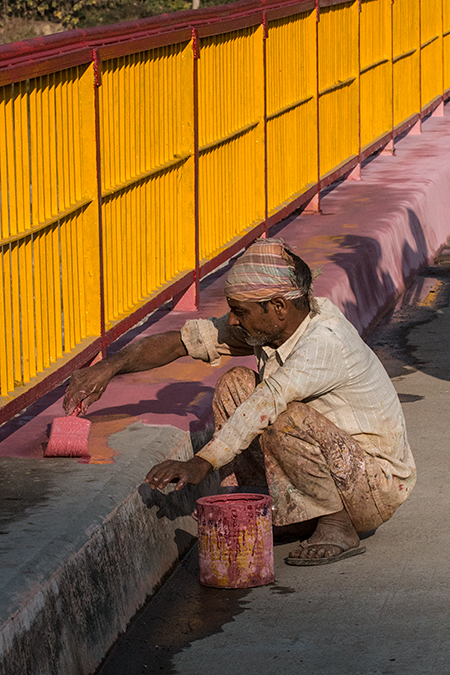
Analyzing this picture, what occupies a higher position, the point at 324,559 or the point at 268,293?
the point at 268,293

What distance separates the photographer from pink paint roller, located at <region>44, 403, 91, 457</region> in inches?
190

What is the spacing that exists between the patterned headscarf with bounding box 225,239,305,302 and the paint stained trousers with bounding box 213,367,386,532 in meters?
0.40

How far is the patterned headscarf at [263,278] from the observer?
14.7 ft

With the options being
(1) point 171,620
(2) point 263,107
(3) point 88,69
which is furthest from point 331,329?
(2) point 263,107

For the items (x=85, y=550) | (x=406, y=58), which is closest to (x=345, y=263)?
(x=85, y=550)

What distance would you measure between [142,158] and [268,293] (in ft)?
7.76

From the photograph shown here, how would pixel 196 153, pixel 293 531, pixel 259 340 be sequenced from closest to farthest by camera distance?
pixel 259 340 < pixel 293 531 < pixel 196 153

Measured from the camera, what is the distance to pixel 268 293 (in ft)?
14.8

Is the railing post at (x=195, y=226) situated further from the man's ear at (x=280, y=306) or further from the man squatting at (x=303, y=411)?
the man's ear at (x=280, y=306)

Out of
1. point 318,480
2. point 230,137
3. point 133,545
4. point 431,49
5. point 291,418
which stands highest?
point 230,137

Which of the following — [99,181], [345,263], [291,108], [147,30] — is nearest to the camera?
[99,181]

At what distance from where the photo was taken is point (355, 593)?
14.6 ft

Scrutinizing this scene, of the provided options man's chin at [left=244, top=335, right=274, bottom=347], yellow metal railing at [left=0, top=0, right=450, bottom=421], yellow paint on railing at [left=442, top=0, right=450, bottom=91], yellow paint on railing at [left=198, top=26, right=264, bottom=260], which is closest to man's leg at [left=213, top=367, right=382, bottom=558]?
man's chin at [left=244, top=335, right=274, bottom=347]

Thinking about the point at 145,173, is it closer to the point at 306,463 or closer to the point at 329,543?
the point at 306,463
